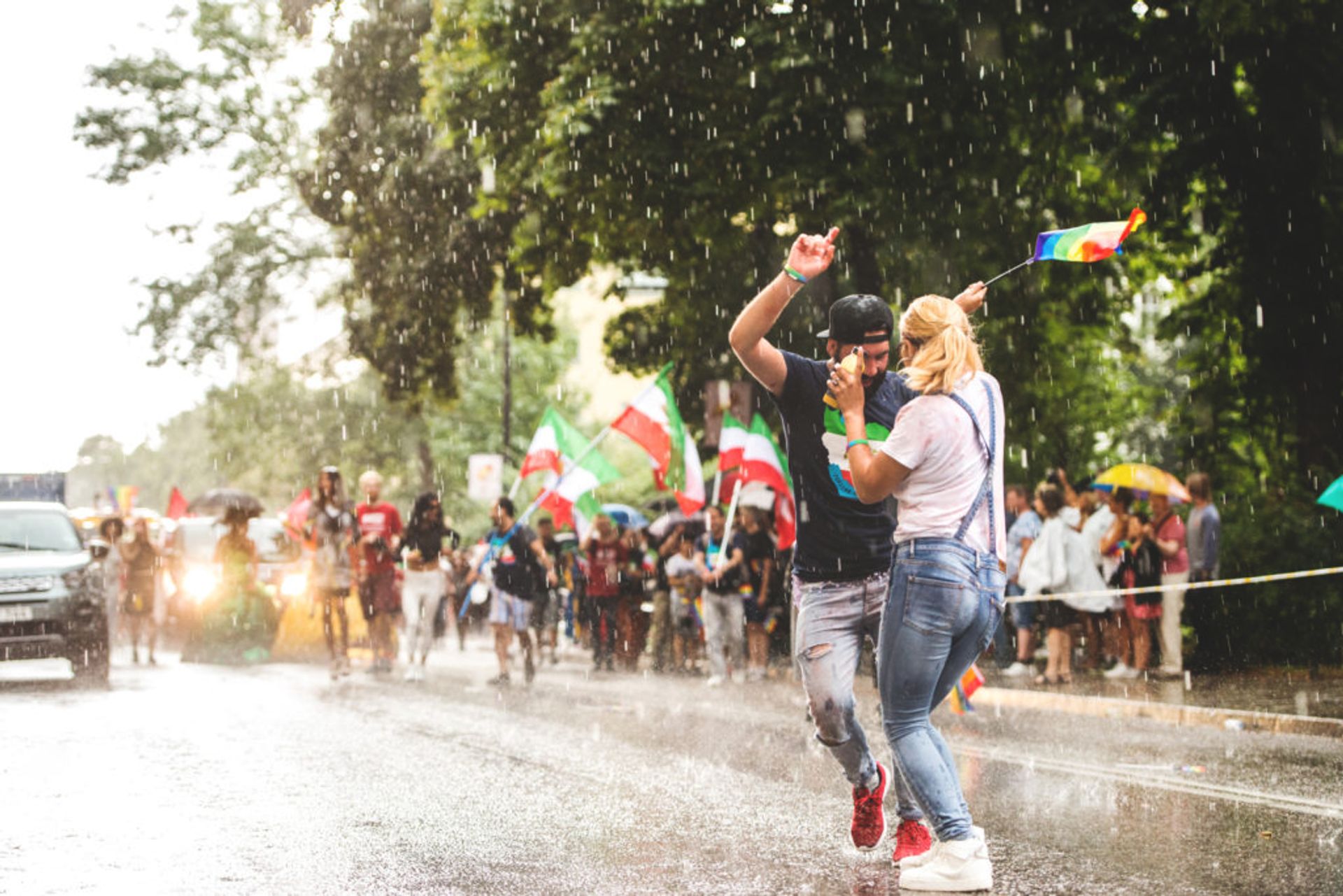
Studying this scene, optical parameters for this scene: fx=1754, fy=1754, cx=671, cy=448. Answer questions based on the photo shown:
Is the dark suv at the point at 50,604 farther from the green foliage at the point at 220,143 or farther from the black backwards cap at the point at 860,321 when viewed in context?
the green foliage at the point at 220,143

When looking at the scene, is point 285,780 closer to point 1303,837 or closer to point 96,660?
point 1303,837

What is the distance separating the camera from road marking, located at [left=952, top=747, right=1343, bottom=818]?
8.02 m

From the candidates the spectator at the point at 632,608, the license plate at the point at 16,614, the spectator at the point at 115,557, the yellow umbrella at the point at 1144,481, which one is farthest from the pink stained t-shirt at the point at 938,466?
the spectator at the point at 115,557

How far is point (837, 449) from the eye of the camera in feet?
19.7

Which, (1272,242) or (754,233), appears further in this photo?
(754,233)

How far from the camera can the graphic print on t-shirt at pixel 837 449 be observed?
19.7 feet

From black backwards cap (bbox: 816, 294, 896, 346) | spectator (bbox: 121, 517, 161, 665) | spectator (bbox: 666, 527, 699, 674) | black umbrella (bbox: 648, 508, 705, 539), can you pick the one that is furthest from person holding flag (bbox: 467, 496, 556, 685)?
black backwards cap (bbox: 816, 294, 896, 346)

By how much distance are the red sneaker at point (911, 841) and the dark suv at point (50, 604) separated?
1107 centimetres

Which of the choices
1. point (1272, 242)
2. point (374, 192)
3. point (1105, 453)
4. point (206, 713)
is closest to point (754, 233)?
point (374, 192)

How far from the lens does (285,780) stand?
8.77 m

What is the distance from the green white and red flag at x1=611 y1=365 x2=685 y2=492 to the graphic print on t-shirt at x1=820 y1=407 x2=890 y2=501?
40.7 feet

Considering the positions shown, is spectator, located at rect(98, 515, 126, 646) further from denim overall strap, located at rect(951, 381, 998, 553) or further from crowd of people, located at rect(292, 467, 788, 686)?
denim overall strap, located at rect(951, 381, 998, 553)

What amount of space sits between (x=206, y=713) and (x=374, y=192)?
16.9 m

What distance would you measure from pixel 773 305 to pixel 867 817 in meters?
1.86
